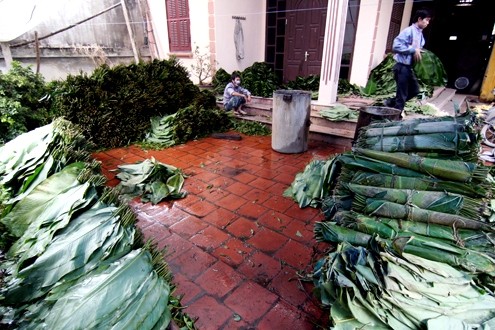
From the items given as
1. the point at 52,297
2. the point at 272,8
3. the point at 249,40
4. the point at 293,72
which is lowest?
the point at 52,297

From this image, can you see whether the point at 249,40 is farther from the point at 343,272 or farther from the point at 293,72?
the point at 343,272

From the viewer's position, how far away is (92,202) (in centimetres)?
206

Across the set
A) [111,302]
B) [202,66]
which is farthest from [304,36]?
[111,302]

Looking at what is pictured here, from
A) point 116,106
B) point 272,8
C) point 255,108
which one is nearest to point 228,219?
point 116,106

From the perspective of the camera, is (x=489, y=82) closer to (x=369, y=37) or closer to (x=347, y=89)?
(x=369, y=37)

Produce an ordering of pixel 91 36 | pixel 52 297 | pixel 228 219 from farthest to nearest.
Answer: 1. pixel 91 36
2. pixel 228 219
3. pixel 52 297

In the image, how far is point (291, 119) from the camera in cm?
467

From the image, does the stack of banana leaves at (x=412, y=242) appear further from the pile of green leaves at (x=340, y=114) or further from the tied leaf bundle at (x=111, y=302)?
the pile of green leaves at (x=340, y=114)

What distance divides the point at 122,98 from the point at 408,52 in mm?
4994

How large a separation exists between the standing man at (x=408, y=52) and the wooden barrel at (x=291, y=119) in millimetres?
1566

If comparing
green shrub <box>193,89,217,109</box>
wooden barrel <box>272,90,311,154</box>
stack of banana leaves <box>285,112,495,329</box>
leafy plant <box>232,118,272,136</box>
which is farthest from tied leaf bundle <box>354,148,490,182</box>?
green shrub <box>193,89,217,109</box>

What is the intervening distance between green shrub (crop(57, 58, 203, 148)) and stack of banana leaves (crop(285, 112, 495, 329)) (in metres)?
4.54

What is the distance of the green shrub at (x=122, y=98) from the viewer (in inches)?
187

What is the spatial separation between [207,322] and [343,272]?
3.41ft
